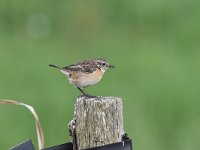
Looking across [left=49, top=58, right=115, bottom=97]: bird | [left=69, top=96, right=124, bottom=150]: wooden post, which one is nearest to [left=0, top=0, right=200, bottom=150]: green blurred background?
[left=49, top=58, right=115, bottom=97]: bird

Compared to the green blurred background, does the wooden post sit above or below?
below

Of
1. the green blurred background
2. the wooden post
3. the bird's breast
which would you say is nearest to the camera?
the wooden post

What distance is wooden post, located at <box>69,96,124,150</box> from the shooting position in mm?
5723

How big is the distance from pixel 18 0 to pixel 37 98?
13.5 feet

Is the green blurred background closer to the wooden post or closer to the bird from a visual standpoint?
the bird

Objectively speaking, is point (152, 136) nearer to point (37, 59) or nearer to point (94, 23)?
point (37, 59)

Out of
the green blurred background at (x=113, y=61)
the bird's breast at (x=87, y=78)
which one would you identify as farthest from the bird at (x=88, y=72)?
the green blurred background at (x=113, y=61)

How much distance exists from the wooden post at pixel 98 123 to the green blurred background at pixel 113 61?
13.2 feet

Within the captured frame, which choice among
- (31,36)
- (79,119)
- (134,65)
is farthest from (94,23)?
(79,119)

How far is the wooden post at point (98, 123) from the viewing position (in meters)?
5.72

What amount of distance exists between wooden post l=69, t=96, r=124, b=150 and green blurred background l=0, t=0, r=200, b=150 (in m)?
4.03

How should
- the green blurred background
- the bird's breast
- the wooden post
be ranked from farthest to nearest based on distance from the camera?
the green blurred background → the bird's breast → the wooden post

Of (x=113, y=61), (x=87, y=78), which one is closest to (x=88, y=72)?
(x=87, y=78)

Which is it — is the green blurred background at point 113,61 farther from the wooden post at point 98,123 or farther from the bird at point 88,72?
the wooden post at point 98,123
